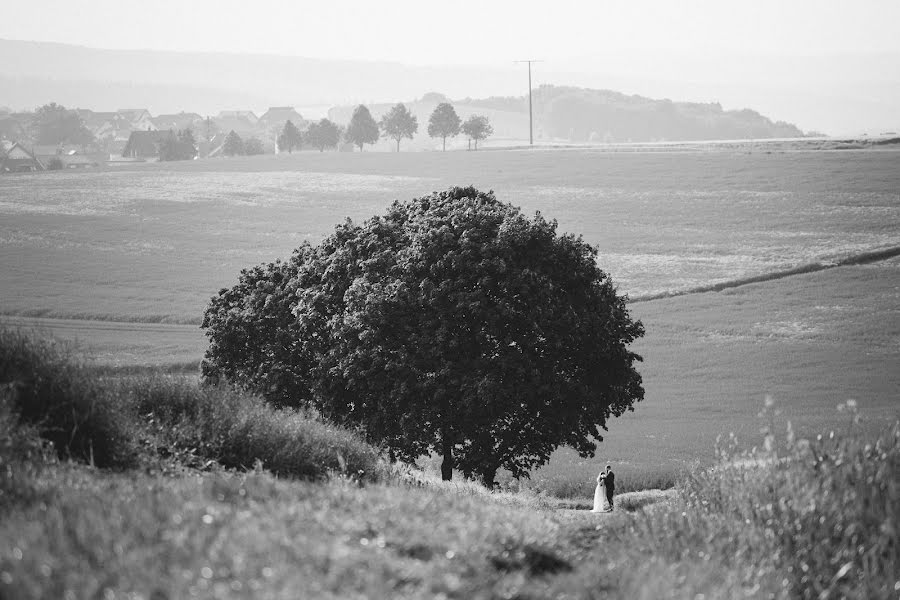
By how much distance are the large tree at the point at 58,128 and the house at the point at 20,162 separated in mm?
32270

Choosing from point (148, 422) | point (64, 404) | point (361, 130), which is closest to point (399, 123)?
point (361, 130)

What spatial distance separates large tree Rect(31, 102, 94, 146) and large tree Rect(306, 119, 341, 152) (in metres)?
47.7

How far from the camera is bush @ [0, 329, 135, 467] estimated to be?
585 inches

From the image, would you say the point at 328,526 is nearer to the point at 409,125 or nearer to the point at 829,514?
the point at 829,514

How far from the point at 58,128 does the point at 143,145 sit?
76.6 ft

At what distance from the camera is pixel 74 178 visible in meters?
119

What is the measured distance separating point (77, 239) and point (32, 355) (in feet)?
247

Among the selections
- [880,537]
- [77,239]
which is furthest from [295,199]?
[880,537]

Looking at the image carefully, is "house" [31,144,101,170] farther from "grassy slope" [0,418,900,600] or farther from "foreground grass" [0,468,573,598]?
"foreground grass" [0,468,573,598]

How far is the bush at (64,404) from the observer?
1485cm

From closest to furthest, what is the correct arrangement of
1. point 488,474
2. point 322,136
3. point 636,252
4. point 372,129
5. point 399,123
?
point 488,474, point 636,252, point 372,129, point 399,123, point 322,136

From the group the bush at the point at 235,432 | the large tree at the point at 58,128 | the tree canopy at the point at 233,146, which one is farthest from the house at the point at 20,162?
the bush at the point at 235,432

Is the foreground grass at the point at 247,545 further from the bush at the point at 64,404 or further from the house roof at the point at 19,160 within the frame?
the house roof at the point at 19,160

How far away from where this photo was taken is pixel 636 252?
77.3 metres
